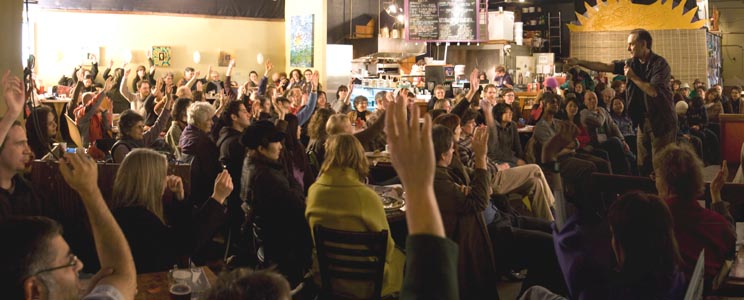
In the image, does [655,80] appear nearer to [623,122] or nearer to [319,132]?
[319,132]

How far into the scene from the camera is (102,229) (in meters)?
1.99

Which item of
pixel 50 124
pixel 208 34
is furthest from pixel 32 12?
pixel 50 124

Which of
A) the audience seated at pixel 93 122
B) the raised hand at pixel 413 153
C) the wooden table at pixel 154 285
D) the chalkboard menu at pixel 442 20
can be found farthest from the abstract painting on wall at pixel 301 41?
the raised hand at pixel 413 153

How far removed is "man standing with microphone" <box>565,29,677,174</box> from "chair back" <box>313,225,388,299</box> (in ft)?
10.6

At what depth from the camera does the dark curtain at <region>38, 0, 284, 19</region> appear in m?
14.6

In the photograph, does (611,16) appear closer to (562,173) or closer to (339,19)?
(339,19)

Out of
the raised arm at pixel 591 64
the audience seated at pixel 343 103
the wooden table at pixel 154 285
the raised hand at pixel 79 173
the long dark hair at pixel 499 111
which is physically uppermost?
the raised arm at pixel 591 64

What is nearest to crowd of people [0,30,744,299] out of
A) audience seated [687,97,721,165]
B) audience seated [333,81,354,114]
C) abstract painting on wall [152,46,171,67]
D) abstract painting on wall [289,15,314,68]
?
audience seated [333,81,354,114]

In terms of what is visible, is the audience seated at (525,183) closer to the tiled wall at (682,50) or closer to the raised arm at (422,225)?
the raised arm at (422,225)

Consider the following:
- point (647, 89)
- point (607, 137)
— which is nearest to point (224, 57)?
point (607, 137)

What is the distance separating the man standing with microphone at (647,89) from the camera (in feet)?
20.8

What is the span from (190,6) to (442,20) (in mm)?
5162

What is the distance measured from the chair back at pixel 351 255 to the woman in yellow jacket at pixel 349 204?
72 mm

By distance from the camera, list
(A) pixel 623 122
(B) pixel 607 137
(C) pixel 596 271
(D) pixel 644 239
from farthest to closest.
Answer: (A) pixel 623 122 < (B) pixel 607 137 < (C) pixel 596 271 < (D) pixel 644 239
